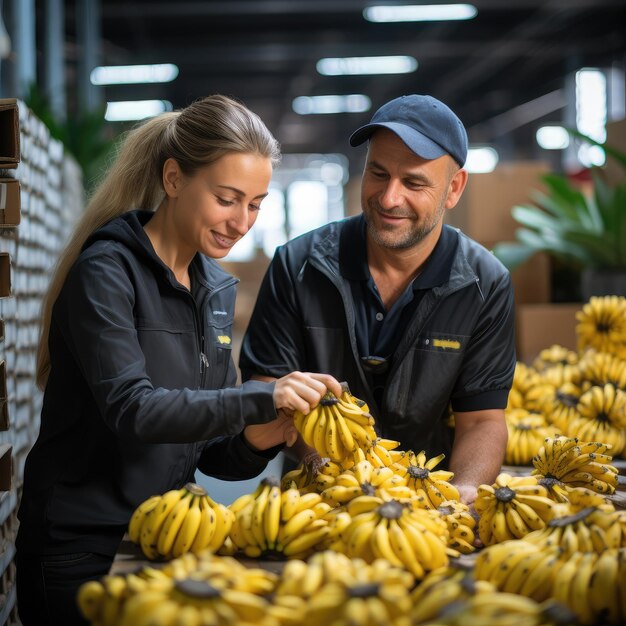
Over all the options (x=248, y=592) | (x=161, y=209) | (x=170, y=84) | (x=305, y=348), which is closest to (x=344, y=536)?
(x=248, y=592)

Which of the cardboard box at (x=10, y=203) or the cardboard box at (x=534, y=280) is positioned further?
the cardboard box at (x=534, y=280)

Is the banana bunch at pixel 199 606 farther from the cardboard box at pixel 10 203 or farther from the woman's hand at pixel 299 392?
the cardboard box at pixel 10 203

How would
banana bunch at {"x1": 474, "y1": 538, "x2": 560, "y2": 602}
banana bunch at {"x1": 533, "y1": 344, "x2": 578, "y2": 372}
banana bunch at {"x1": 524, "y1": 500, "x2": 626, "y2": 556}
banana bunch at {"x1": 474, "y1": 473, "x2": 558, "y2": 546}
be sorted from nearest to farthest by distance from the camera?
banana bunch at {"x1": 474, "y1": 538, "x2": 560, "y2": 602} → banana bunch at {"x1": 524, "y1": 500, "x2": 626, "y2": 556} → banana bunch at {"x1": 474, "y1": 473, "x2": 558, "y2": 546} → banana bunch at {"x1": 533, "y1": 344, "x2": 578, "y2": 372}

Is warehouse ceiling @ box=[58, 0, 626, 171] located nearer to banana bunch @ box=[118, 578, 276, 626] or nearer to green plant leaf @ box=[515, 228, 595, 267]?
green plant leaf @ box=[515, 228, 595, 267]

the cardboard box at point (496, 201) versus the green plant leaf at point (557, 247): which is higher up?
the cardboard box at point (496, 201)

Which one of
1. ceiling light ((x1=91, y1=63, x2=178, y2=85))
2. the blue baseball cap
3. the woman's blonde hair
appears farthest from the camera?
ceiling light ((x1=91, y1=63, x2=178, y2=85))

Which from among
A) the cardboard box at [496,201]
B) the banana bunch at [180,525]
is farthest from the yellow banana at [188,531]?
the cardboard box at [496,201]

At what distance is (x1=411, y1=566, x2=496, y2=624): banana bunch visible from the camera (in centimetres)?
112

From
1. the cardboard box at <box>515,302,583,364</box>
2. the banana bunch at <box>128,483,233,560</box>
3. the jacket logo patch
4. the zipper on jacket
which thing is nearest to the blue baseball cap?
the jacket logo patch

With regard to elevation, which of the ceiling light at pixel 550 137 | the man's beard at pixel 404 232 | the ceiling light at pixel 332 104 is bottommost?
the man's beard at pixel 404 232

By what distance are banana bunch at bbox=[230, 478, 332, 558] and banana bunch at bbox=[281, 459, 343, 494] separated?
207 millimetres

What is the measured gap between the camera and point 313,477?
1.90 metres

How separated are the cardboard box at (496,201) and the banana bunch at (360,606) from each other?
217 inches

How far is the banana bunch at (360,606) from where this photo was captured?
1059 mm
